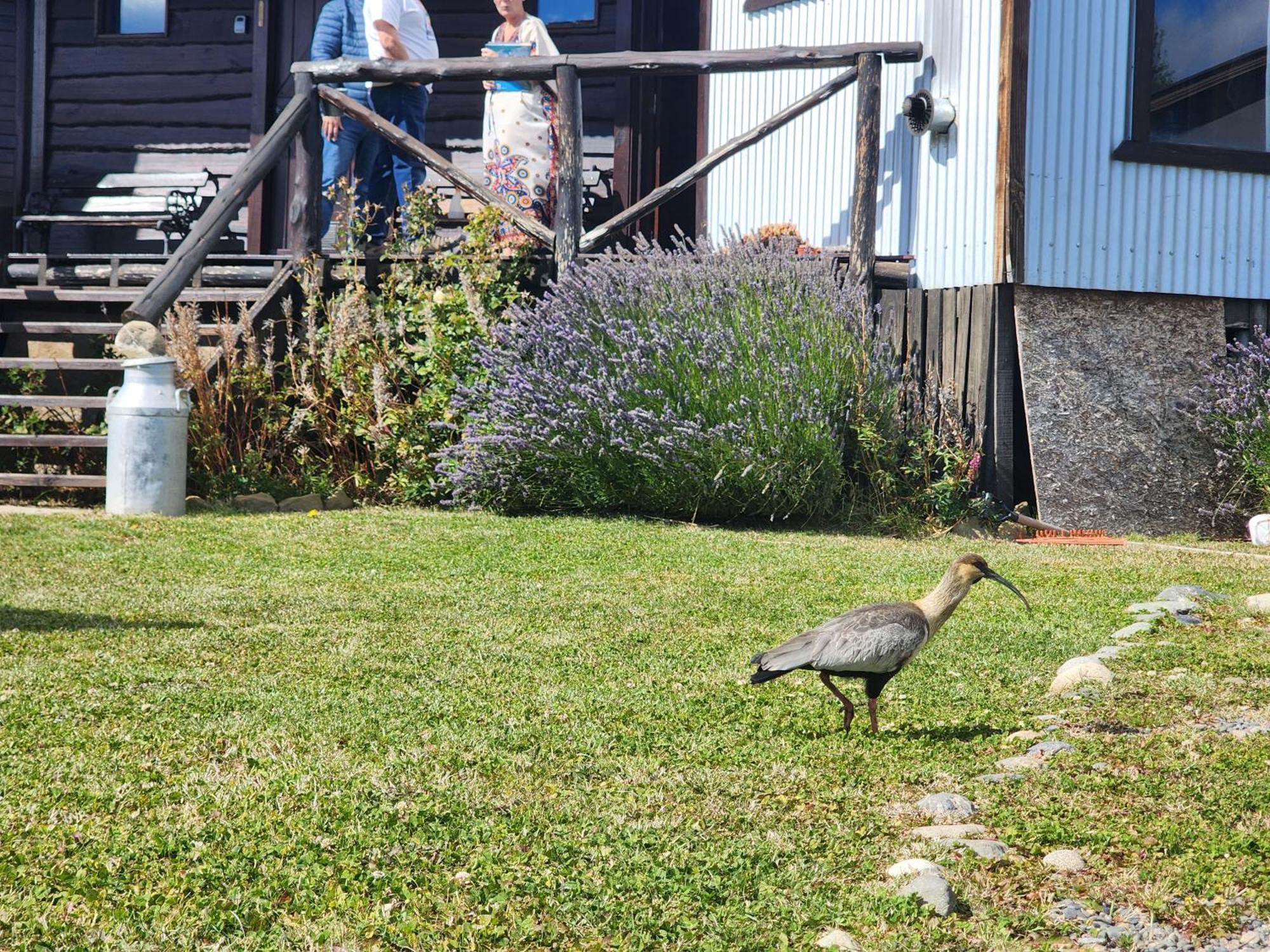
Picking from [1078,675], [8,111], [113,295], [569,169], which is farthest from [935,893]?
[8,111]

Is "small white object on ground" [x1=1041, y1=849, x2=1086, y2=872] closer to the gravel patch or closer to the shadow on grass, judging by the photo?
the gravel patch

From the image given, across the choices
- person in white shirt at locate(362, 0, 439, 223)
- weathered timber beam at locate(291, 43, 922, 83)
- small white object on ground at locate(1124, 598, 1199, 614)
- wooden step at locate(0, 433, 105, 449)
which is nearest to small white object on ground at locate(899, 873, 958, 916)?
small white object on ground at locate(1124, 598, 1199, 614)

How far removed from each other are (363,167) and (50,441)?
358 centimetres

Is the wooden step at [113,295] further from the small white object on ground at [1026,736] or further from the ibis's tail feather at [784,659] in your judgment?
the small white object on ground at [1026,736]

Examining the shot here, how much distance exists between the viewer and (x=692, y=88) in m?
14.1

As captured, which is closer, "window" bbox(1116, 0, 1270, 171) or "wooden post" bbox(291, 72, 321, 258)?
"window" bbox(1116, 0, 1270, 171)

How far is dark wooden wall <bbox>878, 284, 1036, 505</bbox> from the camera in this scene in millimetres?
9398

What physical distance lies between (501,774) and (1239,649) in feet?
9.63

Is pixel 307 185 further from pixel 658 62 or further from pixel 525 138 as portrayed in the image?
pixel 658 62

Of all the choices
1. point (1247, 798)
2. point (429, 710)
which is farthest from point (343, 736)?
point (1247, 798)

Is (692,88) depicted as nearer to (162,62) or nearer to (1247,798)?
(162,62)

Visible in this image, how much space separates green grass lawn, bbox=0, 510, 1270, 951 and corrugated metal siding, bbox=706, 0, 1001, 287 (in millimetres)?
3789

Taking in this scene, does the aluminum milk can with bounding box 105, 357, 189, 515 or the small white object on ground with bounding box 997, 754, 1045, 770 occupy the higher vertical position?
the aluminum milk can with bounding box 105, 357, 189, 515

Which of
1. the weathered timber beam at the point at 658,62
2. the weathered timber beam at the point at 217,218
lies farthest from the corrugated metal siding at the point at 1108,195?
the weathered timber beam at the point at 217,218
